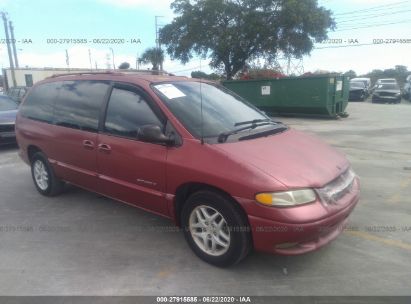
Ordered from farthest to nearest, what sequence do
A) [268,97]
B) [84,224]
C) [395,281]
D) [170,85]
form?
[268,97] < [84,224] < [170,85] < [395,281]

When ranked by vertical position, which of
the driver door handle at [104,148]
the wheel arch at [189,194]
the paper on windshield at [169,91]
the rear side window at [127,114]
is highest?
the paper on windshield at [169,91]

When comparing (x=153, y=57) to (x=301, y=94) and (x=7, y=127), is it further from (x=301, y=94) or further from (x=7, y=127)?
(x=7, y=127)

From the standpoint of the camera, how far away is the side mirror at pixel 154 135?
342 cm

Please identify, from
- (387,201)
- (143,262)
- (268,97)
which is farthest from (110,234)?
(268,97)

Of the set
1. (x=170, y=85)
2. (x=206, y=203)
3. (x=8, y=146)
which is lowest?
(x=8, y=146)

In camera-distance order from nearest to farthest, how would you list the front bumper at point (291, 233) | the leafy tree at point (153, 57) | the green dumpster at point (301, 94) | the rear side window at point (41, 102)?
the front bumper at point (291, 233), the rear side window at point (41, 102), the green dumpster at point (301, 94), the leafy tree at point (153, 57)

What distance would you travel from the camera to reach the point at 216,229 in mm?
3334

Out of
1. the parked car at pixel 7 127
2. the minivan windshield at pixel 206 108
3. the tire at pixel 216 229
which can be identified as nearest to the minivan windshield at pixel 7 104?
the parked car at pixel 7 127

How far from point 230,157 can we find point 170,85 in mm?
1339

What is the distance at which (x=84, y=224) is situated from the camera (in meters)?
4.49

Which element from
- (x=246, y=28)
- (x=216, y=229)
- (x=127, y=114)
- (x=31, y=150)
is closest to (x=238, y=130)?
(x=216, y=229)

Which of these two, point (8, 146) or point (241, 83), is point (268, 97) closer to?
point (241, 83)

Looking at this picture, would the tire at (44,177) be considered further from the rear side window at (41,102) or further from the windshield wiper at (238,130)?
the windshield wiper at (238,130)

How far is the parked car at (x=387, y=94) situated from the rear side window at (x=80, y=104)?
24974 millimetres
